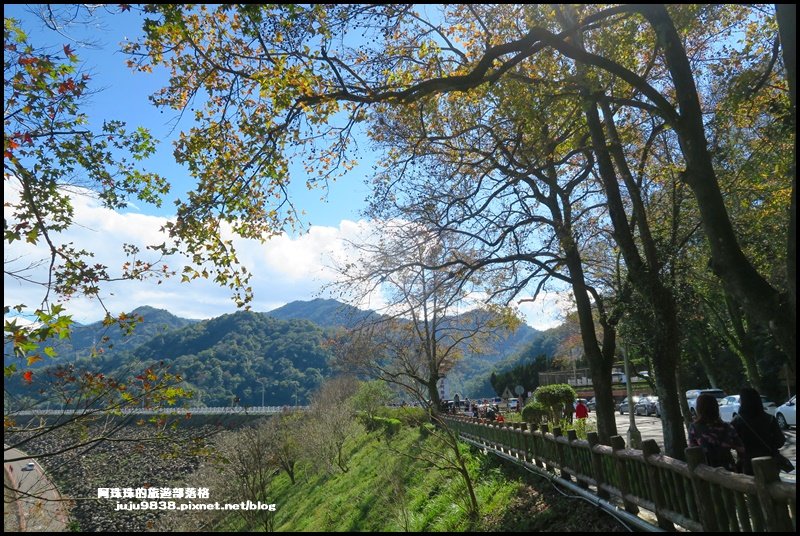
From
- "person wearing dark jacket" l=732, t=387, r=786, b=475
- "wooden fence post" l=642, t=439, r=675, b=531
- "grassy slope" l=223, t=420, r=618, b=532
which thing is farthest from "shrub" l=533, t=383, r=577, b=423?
"person wearing dark jacket" l=732, t=387, r=786, b=475

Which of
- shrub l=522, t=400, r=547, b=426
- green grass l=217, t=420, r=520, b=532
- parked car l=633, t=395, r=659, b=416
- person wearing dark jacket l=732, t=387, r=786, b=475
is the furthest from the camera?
parked car l=633, t=395, r=659, b=416

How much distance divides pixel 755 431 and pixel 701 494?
1.31 metres

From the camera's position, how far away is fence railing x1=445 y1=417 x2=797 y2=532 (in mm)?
4395

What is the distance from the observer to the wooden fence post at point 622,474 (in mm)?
7379

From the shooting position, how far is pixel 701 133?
261 inches

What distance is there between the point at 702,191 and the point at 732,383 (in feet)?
123

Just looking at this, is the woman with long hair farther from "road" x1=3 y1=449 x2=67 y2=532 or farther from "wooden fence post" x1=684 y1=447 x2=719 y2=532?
"road" x1=3 y1=449 x2=67 y2=532

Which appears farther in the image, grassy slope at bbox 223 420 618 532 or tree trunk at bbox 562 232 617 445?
tree trunk at bbox 562 232 617 445

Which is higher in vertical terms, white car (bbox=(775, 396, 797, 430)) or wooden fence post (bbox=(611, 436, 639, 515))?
wooden fence post (bbox=(611, 436, 639, 515))

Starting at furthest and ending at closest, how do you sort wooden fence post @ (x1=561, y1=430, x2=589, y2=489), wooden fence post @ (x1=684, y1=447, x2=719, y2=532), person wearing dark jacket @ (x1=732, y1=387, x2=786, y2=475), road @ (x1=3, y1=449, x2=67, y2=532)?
wooden fence post @ (x1=561, y1=430, x2=589, y2=489) < person wearing dark jacket @ (x1=732, y1=387, x2=786, y2=475) < road @ (x1=3, y1=449, x2=67, y2=532) < wooden fence post @ (x1=684, y1=447, x2=719, y2=532)

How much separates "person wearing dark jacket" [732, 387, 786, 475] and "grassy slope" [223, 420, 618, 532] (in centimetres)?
211

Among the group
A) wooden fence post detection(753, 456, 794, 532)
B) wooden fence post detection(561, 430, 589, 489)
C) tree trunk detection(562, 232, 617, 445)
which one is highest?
tree trunk detection(562, 232, 617, 445)

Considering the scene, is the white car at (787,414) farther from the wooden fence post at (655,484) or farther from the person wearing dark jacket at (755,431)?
the wooden fence post at (655,484)

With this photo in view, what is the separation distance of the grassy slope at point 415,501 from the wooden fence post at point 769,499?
3339 millimetres
